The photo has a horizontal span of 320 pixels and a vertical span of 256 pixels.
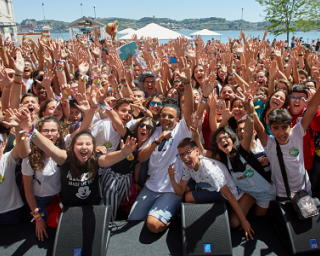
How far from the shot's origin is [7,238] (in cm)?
254

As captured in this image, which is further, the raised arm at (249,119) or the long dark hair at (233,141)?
the long dark hair at (233,141)

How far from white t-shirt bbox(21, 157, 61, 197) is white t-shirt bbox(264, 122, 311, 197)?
2480 millimetres

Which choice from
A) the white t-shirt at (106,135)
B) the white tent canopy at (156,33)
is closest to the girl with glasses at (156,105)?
the white t-shirt at (106,135)

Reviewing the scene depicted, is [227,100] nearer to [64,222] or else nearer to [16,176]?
[64,222]

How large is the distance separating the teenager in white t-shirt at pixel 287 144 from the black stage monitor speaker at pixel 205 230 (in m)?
0.78

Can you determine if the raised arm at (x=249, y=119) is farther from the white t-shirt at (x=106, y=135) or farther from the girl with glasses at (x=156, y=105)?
the white t-shirt at (x=106, y=135)

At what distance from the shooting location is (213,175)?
8.21 feet

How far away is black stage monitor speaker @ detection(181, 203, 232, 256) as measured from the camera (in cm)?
221

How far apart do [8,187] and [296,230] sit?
3.15 metres

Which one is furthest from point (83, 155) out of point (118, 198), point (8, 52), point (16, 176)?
point (8, 52)

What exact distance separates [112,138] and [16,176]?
125cm

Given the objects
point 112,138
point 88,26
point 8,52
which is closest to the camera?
point 112,138

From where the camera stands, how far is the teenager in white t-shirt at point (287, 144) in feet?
7.98

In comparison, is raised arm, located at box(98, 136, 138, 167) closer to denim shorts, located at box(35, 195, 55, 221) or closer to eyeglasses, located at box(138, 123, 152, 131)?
eyeglasses, located at box(138, 123, 152, 131)
